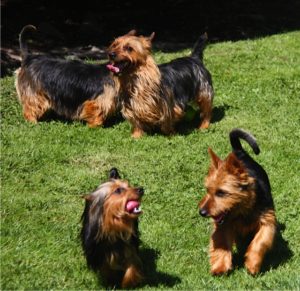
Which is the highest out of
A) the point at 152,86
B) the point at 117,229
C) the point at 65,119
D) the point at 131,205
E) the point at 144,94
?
the point at 131,205

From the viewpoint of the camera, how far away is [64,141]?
345 inches

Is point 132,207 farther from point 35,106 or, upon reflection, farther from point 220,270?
point 35,106

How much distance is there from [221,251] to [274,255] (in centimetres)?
77

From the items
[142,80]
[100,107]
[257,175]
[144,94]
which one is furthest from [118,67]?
[257,175]

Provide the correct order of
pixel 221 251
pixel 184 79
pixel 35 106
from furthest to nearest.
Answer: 1. pixel 35 106
2. pixel 184 79
3. pixel 221 251

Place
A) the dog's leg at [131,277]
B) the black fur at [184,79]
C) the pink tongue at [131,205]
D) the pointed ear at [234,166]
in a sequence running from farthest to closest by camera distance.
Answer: the black fur at [184,79] < the pointed ear at [234,166] < the dog's leg at [131,277] < the pink tongue at [131,205]

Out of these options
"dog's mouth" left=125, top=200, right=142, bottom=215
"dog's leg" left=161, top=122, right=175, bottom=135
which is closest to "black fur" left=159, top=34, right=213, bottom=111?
"dog's leg" left=161, top=122, right=175, bottom=135

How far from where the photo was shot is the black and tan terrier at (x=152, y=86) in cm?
846

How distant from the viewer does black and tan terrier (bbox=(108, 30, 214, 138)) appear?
333 inches

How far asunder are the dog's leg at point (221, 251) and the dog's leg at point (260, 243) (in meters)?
0.18

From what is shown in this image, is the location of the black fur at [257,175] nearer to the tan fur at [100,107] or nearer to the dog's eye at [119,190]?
the dog's eye at [119,190]

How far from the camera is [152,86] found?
872 cm

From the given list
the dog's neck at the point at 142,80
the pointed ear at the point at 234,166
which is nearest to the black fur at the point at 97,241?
the pointed ear at the point at 234,166

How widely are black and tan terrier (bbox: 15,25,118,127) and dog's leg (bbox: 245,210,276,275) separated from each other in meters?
3.91
